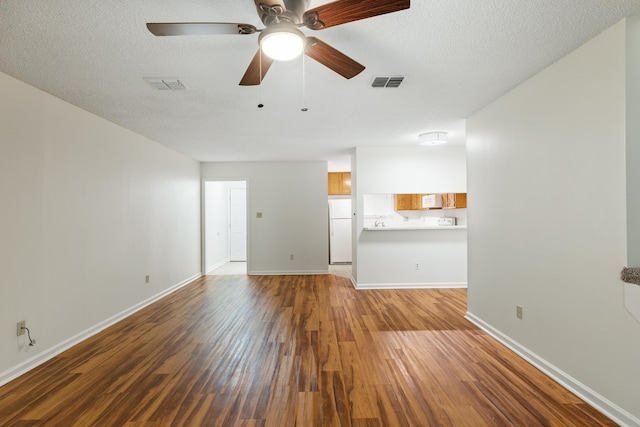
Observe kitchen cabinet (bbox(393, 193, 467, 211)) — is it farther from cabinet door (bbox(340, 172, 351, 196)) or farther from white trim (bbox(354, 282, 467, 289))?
white trim (bbox(354, 282, 467, 289))

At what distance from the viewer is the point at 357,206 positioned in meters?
4.87

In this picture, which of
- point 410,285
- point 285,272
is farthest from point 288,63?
point 285,272

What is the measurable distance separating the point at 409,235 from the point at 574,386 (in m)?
3.03

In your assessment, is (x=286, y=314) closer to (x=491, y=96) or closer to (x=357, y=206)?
(x=357, y=206)

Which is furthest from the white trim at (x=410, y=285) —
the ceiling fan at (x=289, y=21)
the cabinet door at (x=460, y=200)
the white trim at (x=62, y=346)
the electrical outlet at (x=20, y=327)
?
the ceiling fan at (x=289, y=21)

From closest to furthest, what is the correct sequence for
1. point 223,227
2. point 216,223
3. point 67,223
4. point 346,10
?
1. point 346,10
2. point 67,223
3. point 216,223
4. point 223,227

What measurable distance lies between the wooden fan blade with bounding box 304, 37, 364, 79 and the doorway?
5064 millimetres

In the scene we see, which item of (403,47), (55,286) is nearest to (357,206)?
(403,47)

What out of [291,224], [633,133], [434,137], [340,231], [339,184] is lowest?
[340,231]

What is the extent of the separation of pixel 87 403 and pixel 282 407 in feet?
4.30

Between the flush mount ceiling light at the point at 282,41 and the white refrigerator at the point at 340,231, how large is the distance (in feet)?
19.6

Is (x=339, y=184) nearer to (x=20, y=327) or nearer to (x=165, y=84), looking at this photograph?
(x=165, y=84)

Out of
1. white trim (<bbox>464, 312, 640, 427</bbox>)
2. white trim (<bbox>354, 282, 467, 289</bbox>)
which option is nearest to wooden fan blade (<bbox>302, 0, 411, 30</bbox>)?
white trim (<bbox>464, 312, 640, 427</bbox>)

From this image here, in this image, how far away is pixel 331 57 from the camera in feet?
5.40
